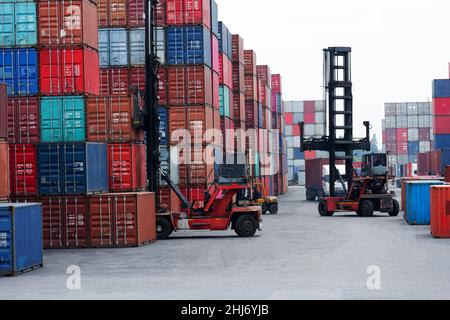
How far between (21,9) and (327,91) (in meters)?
21.5

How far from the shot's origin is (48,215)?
94.9 feet

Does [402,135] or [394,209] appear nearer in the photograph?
[394,209]

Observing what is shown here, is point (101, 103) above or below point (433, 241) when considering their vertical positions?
above

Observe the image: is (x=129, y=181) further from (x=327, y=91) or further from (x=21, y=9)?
(x=327, y=91)

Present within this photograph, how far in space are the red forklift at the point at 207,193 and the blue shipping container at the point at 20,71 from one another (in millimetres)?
3878

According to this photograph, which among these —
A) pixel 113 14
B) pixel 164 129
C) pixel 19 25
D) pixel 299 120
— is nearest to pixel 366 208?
pixel 164 129

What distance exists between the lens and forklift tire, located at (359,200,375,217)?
148 ft

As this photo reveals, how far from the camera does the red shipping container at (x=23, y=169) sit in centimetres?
2905

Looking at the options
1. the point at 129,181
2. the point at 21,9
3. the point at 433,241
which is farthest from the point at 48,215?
the point at 433,241

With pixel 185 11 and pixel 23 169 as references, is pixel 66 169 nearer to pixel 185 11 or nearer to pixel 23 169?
pixel 23 169

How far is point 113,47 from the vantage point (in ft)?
133

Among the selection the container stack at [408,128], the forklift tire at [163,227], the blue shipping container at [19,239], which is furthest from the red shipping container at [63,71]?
the container stack at [408,128]

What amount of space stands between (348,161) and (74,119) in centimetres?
2154
